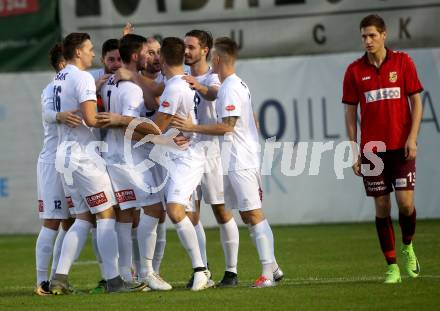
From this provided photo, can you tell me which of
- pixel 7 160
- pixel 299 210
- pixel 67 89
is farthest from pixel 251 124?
pixel 7 160

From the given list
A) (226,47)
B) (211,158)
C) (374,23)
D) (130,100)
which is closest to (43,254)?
(130,100)

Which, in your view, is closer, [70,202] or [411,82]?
[411,82]

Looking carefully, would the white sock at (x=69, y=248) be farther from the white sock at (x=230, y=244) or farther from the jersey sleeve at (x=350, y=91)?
the jersey sleeve at (x=350, y=91)

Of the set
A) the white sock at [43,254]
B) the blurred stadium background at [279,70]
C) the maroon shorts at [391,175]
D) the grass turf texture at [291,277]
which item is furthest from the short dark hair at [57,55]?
the blurred stadium background at [279,70]

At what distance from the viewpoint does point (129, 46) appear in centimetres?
1018

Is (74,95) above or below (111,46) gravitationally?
below

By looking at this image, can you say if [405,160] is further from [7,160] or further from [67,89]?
[7,160]

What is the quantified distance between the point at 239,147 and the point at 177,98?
752mm

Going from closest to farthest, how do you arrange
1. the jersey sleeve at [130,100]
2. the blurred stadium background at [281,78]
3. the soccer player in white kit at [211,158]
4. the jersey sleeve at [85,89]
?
the jersey sleeve at [85,89]
the jersey sleeve at [130,100]
the soccer player in white kit at [211,158]
the blurred stadium background at [281,78]

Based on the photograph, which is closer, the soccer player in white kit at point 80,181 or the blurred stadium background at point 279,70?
the soccer player in white kit at point 80,181

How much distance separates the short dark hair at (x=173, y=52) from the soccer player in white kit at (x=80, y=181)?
2.38 ft

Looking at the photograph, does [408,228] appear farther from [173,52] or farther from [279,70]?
[279,70]

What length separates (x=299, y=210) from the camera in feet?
56.5

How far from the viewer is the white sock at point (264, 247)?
995 cm
